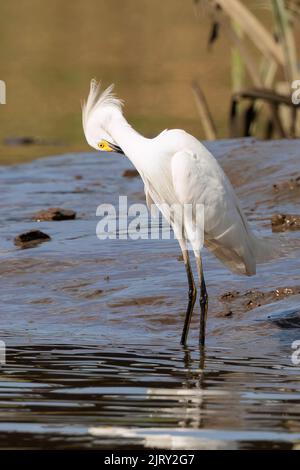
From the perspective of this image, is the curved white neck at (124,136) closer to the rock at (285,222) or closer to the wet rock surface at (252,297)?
the wet rock surface at (252,297)

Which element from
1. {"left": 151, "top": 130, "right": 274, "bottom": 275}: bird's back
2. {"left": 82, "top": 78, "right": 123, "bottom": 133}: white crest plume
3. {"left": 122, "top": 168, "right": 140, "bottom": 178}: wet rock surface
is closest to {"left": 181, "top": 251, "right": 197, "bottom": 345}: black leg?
{"left": 151, "top": 130, "right": 274, "bottom": 275}: bird's back

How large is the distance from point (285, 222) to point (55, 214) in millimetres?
2128

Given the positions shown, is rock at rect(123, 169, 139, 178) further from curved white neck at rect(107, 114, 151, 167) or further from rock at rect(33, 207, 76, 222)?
curved white neck at rect(107, 114, 151, 167)

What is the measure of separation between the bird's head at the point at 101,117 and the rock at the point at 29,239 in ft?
7.22

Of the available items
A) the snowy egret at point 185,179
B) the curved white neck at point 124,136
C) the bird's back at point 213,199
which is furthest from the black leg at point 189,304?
the curved white neck at point 124,136

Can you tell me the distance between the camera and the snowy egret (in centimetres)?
680

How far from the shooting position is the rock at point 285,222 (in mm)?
8945

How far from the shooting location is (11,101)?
2073 centimetres

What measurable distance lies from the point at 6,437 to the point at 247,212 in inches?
230

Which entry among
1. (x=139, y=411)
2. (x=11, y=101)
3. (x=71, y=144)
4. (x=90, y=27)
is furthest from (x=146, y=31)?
(x=139, y=411)

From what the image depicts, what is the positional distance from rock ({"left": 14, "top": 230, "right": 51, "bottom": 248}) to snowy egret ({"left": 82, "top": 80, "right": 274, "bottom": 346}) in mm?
1873

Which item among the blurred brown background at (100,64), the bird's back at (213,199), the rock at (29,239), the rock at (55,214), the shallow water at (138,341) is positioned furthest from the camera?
the blurred brown background at (100,64)

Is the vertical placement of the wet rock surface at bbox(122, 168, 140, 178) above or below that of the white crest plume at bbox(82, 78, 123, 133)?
below
